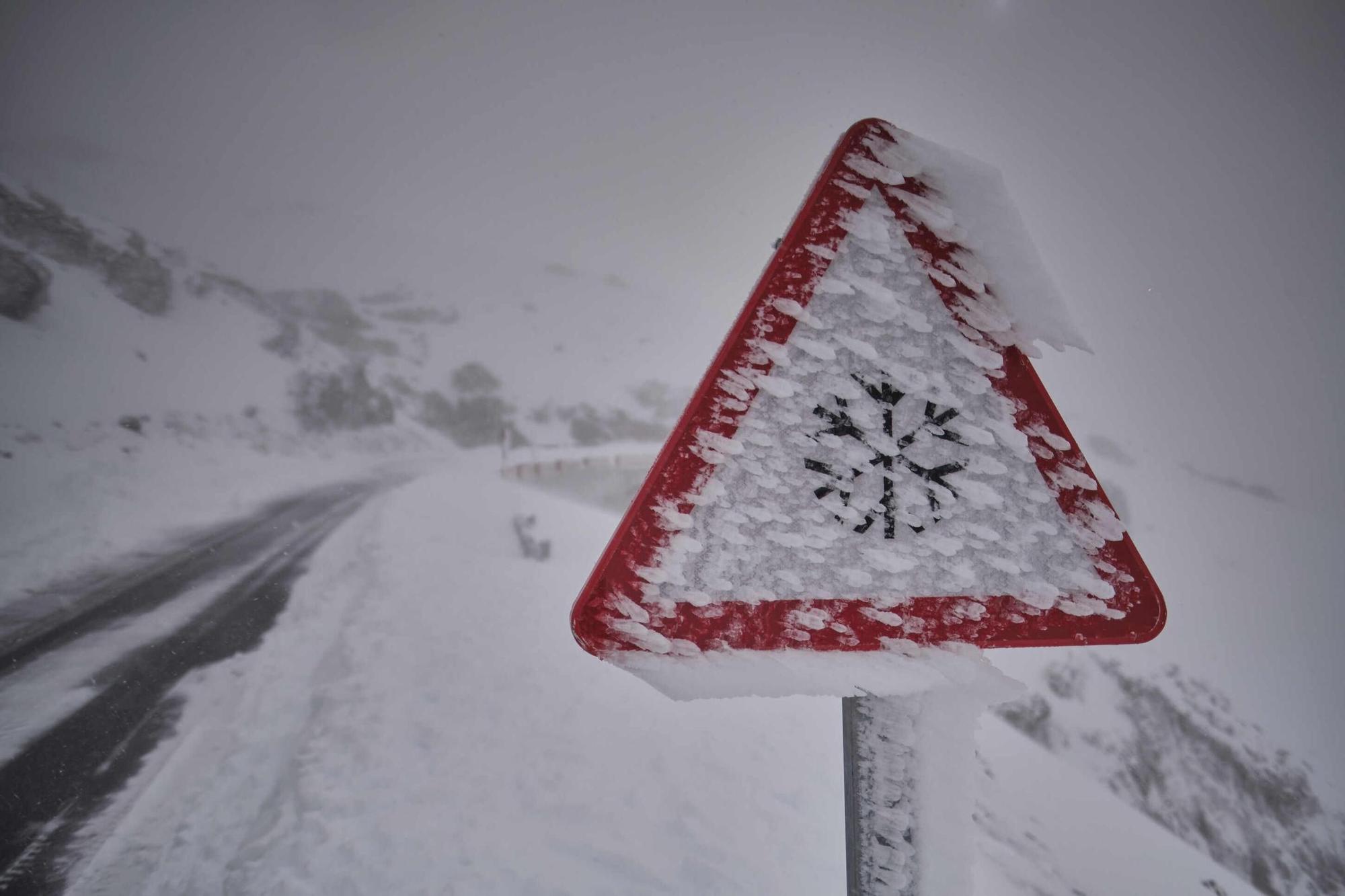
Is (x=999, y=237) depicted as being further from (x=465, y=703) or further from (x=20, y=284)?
(x=20, y=284)

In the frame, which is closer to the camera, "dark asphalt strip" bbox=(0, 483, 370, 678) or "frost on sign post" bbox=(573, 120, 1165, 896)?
"frost on sign post" bbox=(573, 120, 1165, 896)

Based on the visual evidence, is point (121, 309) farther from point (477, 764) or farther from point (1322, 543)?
point (1322, 543)

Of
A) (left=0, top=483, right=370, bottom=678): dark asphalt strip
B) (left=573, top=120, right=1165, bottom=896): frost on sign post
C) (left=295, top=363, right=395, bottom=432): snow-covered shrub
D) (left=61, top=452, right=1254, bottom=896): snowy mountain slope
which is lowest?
(left=295, top=363, right=395, bottom=432): snow-covered shrub

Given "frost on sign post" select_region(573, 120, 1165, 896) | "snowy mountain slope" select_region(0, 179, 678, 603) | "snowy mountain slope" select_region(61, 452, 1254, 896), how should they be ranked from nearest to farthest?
"frost on sign post" select_region(573, 120, 1165, 896) → "snowy mountain slope" select_region(61, 452, 1254, 896) → "snowy mountain slope" select_region(0, 179, 678, 603)

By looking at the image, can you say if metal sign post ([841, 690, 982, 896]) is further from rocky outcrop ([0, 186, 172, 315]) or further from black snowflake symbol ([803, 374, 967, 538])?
rocky outcrop ([0, 186, 172, 315])

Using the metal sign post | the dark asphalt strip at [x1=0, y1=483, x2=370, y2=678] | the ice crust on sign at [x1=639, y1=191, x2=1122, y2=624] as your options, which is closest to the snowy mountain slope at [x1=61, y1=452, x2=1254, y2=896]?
the dark asphalt strip at [x1=0, y1=483, x2=370, y2=678]

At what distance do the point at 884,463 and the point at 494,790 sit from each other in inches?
119

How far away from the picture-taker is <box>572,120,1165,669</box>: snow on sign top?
72cm

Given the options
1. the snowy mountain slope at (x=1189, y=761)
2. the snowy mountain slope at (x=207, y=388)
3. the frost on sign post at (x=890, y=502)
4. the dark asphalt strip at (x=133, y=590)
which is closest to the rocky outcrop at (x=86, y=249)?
the snowy mountain slope at (x=207, y=388)

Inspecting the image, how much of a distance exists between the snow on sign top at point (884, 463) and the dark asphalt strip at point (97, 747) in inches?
142

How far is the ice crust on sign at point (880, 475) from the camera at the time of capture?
2.38 ft

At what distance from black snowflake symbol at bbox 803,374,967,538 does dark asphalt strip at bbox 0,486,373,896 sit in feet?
12.5

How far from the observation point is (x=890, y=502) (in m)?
0.74

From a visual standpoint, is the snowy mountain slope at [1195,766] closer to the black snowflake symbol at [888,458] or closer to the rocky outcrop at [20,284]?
the black snowflake symbol at [888,458]
